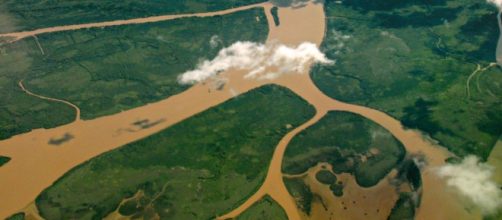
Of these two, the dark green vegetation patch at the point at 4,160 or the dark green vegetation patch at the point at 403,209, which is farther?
the dark green vegetation patch at the point at 4,160

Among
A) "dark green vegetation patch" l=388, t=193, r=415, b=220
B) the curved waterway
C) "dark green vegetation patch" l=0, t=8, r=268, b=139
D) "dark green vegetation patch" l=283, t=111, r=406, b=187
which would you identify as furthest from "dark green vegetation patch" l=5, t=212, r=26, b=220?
"dark green vegetation patch" l=388, t=193, r=415, b=220

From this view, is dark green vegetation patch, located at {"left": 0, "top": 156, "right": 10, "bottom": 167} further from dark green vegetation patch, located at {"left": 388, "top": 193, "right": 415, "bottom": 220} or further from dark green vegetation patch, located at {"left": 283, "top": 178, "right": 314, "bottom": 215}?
dark green vegetation patch, located at {"left": 388, "top": 193, "right": 415, "bottom": 220}

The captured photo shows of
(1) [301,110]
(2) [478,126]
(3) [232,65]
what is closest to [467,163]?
(2) [478,126]

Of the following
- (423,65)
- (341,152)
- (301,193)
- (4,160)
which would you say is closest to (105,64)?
(4,160)

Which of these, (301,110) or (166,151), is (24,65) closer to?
(166,151)

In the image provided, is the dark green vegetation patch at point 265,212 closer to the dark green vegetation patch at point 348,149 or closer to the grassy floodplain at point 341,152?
the grassy floodplain at point 341,152

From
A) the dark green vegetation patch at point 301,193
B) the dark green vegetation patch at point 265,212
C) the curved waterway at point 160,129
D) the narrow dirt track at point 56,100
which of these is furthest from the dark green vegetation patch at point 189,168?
the narrow dirt track at point 56,100
